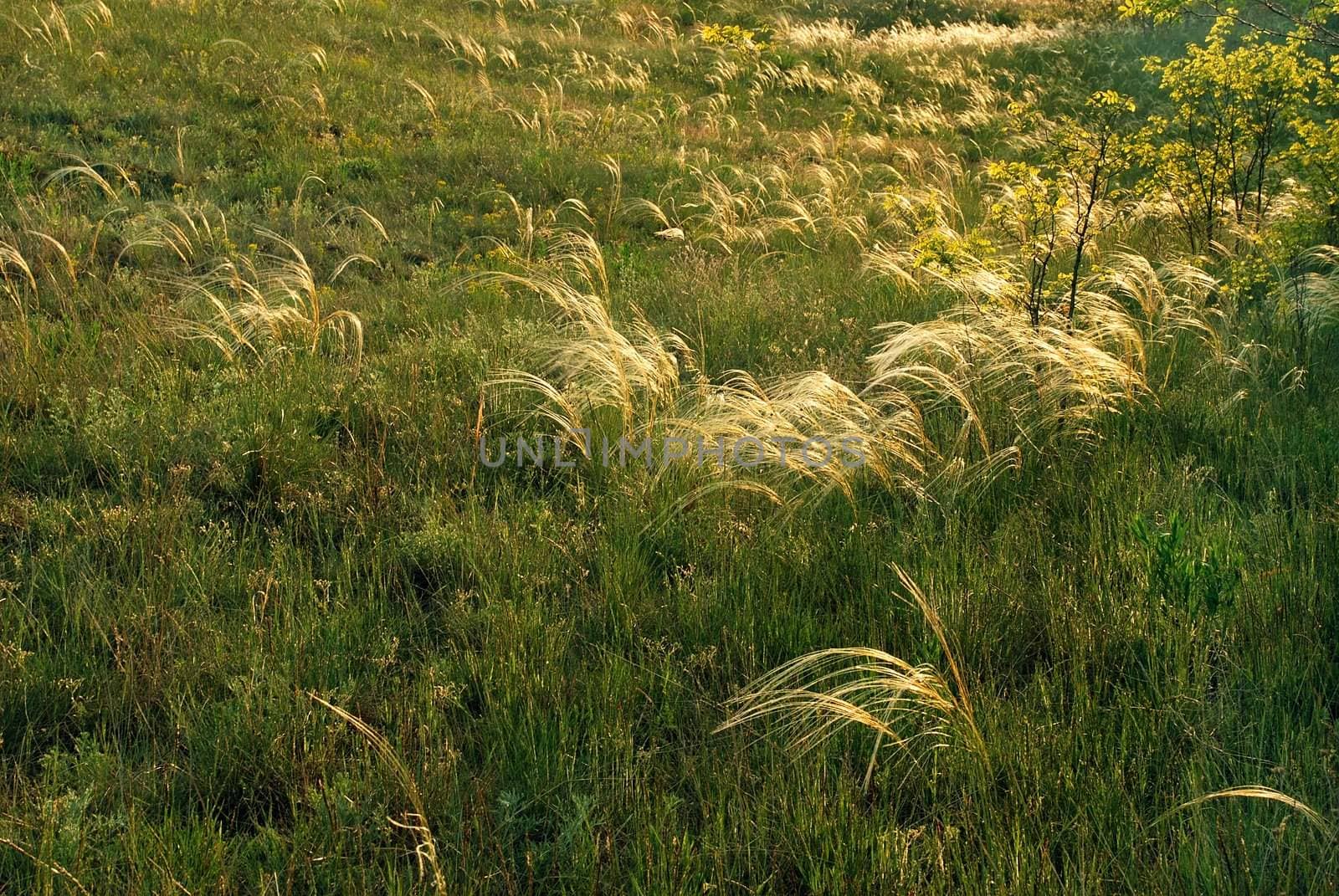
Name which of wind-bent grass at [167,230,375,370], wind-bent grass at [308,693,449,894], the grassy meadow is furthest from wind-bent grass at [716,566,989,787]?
wind-bent grass at [167,230,375,370]

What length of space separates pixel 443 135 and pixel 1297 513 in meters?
8.00

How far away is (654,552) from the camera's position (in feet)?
10.6

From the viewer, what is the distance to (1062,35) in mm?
22875

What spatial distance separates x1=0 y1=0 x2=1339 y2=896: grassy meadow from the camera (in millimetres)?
2018

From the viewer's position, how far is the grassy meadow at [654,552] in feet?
6.62

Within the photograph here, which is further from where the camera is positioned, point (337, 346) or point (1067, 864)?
point (337, 346)

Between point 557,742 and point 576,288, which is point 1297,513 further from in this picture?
point 576,288

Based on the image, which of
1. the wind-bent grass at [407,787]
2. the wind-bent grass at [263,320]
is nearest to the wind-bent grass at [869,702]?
the wind-bent grass at [407,787]

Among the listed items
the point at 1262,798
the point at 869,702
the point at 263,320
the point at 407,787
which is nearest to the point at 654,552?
the point at 869,702

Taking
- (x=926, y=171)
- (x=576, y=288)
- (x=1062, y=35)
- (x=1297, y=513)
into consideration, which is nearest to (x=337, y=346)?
(x=576, y=288)

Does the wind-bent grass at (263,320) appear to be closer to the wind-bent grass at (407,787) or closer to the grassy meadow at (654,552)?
the grassy meadow at (654,552)

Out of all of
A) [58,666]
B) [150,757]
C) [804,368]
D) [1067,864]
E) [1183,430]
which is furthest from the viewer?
[804,368]

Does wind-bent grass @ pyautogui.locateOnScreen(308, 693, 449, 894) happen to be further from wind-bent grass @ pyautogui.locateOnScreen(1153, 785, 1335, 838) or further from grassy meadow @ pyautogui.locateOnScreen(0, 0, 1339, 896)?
wind-bent grass @ pyautogui.locateOnScreen(1153, 785, 1335, 838)

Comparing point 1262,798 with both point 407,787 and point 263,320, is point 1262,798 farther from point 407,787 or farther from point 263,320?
point 263,320
